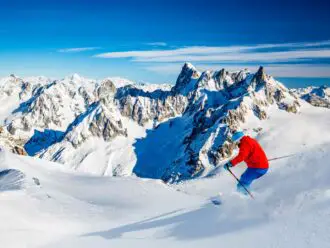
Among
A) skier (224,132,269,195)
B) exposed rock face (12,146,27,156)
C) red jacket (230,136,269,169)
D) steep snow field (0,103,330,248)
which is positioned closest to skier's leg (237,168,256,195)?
skier (224,132,269,195)

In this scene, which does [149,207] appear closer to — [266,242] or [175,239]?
[175,239]

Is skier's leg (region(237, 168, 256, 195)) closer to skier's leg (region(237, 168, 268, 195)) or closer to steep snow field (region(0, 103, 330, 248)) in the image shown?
skier's leg (region(237, 168, 268, 195))

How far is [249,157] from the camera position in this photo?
709 inches

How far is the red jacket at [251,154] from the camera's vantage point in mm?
17531

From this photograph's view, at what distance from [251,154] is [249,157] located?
191 mm

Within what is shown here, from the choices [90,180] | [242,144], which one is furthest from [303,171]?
[90,180]

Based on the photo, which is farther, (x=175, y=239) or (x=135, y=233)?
(x=135, y=233)

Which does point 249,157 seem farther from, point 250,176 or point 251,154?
point 250,176

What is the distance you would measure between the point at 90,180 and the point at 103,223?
17431 mm

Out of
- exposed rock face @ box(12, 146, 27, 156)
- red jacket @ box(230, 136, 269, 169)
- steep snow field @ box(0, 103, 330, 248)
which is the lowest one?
exposed rock face @ box(12, 146, 27, 156)

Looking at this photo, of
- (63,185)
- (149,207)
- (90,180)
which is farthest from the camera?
(90,180)

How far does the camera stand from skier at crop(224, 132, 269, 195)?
17531 millimetres

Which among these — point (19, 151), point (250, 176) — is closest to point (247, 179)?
point (250, 176)

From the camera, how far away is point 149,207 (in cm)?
2602
